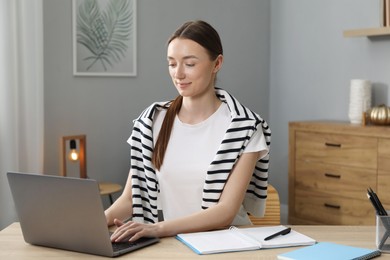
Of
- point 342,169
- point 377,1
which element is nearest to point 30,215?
point 342,169

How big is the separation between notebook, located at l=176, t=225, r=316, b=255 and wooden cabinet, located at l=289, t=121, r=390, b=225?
2.35 meters

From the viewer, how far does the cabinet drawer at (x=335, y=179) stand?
426 cm

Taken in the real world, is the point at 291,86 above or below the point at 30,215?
above

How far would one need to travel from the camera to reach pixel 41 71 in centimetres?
420

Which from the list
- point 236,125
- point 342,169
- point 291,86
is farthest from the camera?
point 291,86

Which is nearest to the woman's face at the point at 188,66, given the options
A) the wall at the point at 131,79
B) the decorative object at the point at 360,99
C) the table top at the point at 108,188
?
the table top at the point at 108,188

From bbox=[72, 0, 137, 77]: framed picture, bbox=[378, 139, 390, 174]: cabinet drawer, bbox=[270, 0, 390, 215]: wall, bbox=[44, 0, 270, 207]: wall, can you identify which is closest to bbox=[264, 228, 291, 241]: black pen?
bbox=[378, 139, 390, 174]: cabinet drawer

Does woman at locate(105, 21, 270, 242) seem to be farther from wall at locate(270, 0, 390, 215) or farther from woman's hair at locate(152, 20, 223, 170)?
wall at locate(270, 0, 390, 215)

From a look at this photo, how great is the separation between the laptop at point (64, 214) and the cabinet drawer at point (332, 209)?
8.79 feet

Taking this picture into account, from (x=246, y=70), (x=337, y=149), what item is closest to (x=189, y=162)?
(x=337, y=149)

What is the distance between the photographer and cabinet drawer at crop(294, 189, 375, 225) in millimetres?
4262

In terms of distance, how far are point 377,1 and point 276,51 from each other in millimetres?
1073

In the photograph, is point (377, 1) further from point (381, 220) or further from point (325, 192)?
point (381, 220)

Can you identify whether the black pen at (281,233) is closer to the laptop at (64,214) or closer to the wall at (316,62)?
the laptop at (64,214)
